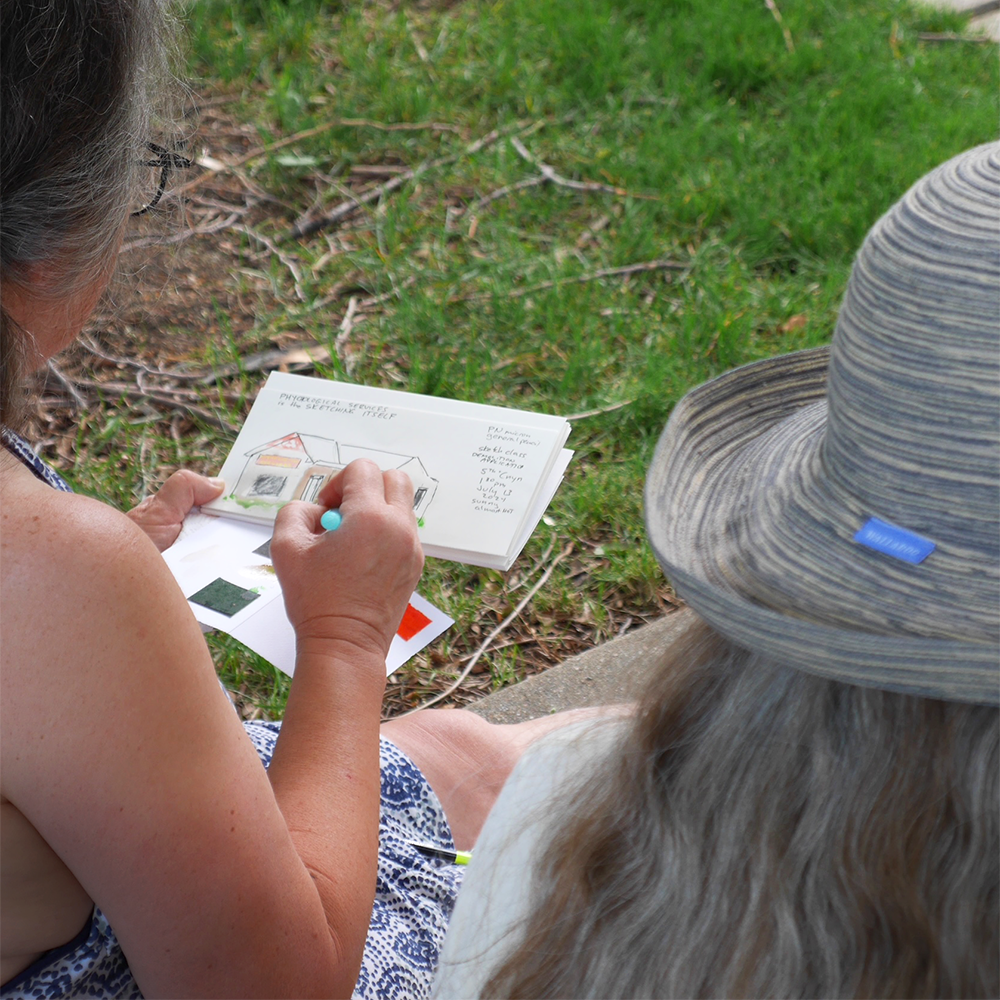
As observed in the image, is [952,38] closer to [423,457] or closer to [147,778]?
[423,457]

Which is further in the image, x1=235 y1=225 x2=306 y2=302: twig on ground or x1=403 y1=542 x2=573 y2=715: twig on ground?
x1=235 y1=225 x2=306 y2=302: twig on ground

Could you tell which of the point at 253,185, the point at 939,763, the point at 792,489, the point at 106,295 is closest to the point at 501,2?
the point at 253,185

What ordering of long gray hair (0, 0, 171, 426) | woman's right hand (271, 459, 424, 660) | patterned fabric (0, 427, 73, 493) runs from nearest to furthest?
long gray hair (0, 0, 171, 426) → patterned fabric (0, 427, 73, 493) → woman's right hand (271, 459, 424, 660)

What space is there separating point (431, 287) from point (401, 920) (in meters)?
1.80

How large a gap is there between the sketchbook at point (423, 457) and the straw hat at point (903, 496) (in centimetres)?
76

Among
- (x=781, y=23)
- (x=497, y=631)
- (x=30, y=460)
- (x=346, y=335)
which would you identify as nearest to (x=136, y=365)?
(x=346, y=335)

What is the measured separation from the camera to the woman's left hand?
1.72m

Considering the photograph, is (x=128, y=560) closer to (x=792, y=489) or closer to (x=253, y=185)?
(x=792, y=489)

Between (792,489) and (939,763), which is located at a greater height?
(792,489)

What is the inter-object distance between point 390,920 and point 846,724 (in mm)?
703

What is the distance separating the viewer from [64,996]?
3.24 ft

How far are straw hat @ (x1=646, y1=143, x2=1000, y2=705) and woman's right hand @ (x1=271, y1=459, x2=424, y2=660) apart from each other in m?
0.46

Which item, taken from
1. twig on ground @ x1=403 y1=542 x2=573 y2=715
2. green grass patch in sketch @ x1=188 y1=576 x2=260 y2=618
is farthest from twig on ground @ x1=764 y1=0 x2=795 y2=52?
green grass patch in sketch @ x1=188 y1=576 x2=260 y2=618

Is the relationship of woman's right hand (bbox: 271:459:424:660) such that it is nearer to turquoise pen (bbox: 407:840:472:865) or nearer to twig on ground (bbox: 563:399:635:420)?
Answer: turquoise pen (bbox: 407:840:472:865)
